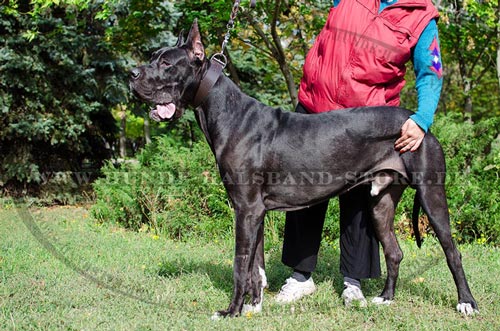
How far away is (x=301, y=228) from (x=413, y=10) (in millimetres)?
1850

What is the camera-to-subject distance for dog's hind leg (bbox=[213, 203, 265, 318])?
3.59m

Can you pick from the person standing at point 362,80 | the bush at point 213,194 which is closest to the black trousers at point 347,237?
the person standing at point 362,80

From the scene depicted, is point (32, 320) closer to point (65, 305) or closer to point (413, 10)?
point (65, 305)

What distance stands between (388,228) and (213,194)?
3280 mm

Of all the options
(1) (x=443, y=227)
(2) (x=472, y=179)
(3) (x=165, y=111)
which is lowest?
(2) (x=472, y=179)

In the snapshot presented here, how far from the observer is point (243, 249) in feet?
11.9

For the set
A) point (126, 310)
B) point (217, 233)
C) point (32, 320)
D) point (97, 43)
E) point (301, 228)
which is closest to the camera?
point (32, 320)

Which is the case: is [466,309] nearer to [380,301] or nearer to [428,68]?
[380,301]

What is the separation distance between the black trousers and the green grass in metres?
0.30

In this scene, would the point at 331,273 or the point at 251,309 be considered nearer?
the point at 251,309

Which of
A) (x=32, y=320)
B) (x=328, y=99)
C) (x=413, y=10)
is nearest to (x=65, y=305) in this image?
(x=32, y=320)

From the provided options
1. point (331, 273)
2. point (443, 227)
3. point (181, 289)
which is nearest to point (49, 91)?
point (181, 289)

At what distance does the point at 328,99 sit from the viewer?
3.92m

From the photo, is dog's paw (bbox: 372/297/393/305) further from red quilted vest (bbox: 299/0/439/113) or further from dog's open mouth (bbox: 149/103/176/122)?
dog's open mouth (bbox: 149/103/176/122)
